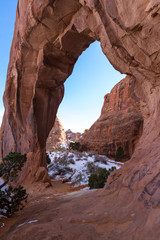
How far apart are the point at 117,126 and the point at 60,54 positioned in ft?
62.0

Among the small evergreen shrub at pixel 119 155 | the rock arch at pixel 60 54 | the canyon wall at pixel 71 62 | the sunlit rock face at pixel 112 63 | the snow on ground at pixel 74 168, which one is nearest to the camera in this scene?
the sunlit rock face at pixel 112 63

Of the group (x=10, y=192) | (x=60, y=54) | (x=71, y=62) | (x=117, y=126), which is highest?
(x=60, y=54)

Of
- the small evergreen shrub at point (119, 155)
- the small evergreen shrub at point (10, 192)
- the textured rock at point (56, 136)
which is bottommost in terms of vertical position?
the small evergreen shrub at point (119, 155)

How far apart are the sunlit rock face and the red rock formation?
14.1 meters

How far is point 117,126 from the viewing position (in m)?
26.5

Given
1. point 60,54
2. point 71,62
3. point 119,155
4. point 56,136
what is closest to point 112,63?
point 60,54

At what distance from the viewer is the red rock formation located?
2403 cm

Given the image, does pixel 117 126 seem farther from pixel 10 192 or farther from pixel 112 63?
pixel 10 192

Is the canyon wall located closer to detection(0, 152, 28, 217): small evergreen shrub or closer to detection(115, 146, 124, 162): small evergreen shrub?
detection(0, 152, 28, 217): small evergreen shrub

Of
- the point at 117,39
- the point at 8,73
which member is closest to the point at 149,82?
the point at 117,39

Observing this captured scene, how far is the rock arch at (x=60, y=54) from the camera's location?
14.0 ft

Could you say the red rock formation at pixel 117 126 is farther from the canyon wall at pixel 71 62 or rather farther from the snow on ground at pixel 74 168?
the canyon wall at pixel 71 62

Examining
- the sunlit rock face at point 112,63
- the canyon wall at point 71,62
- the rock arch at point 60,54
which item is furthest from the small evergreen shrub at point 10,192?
the rock arch at point 60,54

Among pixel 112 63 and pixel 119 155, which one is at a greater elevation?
pixel 112 63
